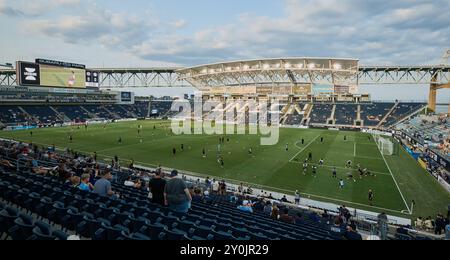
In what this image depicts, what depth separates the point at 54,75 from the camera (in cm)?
6881

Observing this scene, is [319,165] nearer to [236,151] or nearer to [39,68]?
[236,151]

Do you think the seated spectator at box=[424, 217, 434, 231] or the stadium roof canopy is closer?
the seated spectator at box=[424, 217, 434, 231]

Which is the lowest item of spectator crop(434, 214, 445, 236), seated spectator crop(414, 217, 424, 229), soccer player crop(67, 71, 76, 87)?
seated spectator crop(414, 217, 424, 229)

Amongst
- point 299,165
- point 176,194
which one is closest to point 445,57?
point 299,165

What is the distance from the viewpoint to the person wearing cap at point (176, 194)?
854cm

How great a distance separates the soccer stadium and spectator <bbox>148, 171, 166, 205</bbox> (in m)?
0.04

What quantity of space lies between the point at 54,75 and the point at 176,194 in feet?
240

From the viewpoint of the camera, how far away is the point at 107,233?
6715mm

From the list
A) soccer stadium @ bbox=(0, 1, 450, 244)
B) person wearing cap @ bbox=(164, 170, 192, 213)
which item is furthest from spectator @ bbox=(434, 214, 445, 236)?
person wearing cap @ bbox=(164, 170, 192, 213)

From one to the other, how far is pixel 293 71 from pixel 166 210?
3143 inches

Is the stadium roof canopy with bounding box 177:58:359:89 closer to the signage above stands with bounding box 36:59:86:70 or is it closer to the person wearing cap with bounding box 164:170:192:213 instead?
the signage above stands with bounding box 36:59:86:70

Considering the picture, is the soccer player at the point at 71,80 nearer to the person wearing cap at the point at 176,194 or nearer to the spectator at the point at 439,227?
the person wearing cap at the point at 176,194

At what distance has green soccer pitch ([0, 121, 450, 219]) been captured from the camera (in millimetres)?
22531

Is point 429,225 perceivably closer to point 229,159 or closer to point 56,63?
point 229,159
